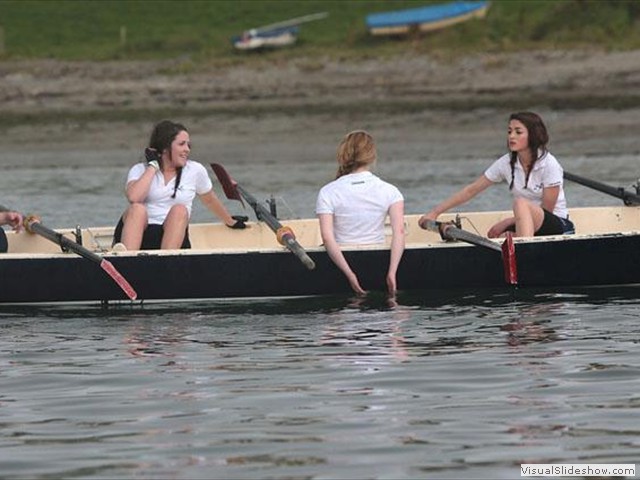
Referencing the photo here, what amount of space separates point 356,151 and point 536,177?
4.55 ft

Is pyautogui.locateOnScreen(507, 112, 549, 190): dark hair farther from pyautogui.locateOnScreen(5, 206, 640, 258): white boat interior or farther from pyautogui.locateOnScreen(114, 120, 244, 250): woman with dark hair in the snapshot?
pyautogui.locateOnScreen(114, 120, 244, 250): woman with dark hair

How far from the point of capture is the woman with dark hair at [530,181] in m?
13.3

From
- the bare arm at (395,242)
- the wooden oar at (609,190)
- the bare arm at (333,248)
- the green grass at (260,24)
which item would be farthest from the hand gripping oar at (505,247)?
the green grass at (260,24)

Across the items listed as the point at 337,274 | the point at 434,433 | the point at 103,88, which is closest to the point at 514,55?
the point at 103,88

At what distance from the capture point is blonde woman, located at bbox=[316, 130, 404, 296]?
42.4ft

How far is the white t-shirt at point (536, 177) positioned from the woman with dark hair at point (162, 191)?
79.5 inches

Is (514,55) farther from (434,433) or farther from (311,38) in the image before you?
(434,433)

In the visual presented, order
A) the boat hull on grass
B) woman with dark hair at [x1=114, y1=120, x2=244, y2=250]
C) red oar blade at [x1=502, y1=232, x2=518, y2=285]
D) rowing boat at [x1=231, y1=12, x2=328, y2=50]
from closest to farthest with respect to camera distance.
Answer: red oar blade at [x1=502, y1=232, x2=518, y2=285] → the boat hull on grass → woman with dark hair at [x1=114, y1=120, x2=244, y2=250] → rowing boat at [x1=231, y1=12, x2=328, y2=50]

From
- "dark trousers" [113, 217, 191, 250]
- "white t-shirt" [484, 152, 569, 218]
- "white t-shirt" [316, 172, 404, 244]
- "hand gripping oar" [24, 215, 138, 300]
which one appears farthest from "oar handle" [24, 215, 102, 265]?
"white t-shirt" [484, 152, 569, 218]

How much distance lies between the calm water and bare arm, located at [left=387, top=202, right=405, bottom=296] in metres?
0.19

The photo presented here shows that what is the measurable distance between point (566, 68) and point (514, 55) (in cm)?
110

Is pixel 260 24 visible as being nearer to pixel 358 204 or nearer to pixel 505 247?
pixel 358 204

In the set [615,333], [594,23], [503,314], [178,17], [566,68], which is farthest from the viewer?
[178,17]

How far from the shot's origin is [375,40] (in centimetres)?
3531
